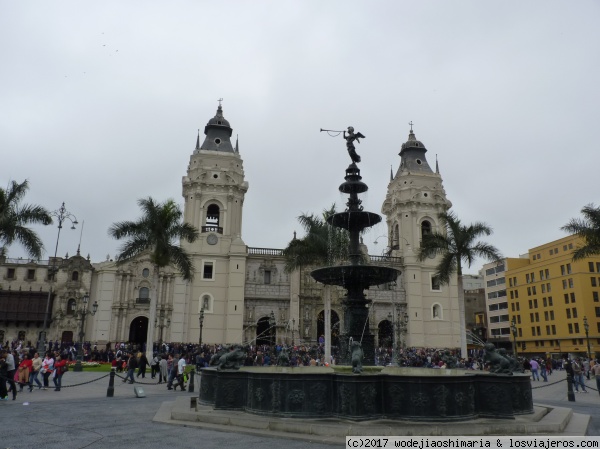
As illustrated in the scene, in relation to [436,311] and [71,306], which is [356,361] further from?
[71,306]

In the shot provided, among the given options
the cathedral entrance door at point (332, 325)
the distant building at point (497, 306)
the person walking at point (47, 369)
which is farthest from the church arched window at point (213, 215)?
the distant building at point (497, 306)

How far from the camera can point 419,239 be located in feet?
167

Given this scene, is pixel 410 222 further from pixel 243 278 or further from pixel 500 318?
pixel 500 318

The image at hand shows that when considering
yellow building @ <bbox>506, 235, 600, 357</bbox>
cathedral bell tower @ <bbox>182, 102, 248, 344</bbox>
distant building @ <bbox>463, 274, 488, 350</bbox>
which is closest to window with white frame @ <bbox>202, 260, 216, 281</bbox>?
cathedral bell tower @ <bbox>182, 102, 248, 344</bbox>

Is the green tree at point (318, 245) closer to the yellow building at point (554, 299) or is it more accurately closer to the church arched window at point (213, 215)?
the church arched window at point (213, 215)

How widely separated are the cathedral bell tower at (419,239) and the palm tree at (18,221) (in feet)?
110

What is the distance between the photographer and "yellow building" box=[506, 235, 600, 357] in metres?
53.2

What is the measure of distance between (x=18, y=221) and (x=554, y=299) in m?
57.4

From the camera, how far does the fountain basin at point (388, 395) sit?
8672 millimetres

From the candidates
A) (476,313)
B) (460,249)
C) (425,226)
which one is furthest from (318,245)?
(476,313)

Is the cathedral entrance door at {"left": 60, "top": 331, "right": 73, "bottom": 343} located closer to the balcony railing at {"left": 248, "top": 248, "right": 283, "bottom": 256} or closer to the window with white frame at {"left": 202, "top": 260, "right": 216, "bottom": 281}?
the window with white frame at {"left": 202, "top": 260, "right": 216, "bottom": 281}

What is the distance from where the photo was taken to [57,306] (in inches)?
1750

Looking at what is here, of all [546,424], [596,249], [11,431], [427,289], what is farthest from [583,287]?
[11,431]

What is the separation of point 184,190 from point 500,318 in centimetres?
5151
